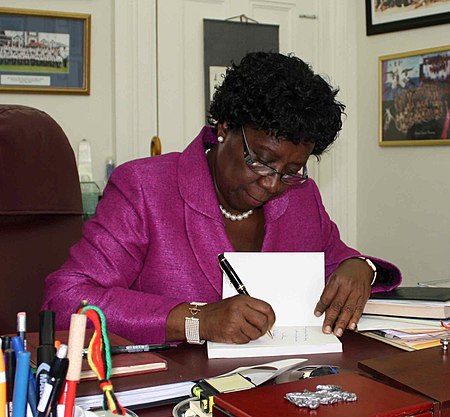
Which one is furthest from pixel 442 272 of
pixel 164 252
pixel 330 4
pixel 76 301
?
pixel 76 301

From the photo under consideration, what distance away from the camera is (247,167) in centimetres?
162

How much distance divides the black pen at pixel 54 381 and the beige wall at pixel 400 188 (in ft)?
9.26

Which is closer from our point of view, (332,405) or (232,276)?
(332,405)

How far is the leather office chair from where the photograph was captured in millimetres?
1795

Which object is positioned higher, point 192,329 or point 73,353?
point 73,353

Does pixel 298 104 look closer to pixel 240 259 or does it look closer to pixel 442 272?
pixel 240 259

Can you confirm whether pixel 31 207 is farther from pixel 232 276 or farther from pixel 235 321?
pixel 235 321

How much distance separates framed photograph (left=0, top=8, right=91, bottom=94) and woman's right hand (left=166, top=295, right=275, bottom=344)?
2.00 metres

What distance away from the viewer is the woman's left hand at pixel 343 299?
4.79ft

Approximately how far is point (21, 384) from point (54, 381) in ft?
0.11

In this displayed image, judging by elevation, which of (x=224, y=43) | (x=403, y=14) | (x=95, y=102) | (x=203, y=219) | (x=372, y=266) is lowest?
(x=372, y=266)

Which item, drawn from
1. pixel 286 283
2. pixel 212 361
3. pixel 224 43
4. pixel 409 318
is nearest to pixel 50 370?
pixel 212 361

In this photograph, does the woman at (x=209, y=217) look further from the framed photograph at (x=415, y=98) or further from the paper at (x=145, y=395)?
the framed photograph at (x=415, y=98)

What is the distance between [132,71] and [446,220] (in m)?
1.57
